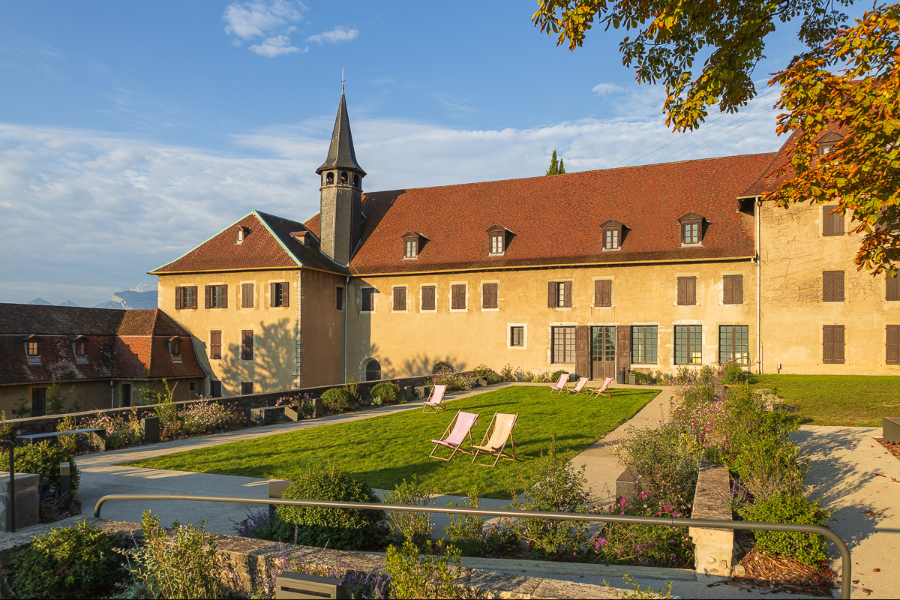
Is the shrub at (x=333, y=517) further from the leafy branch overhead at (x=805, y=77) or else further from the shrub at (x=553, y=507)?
the leafy branch overhead at (x=805, y=77)

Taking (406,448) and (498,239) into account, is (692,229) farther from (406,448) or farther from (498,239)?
(406,448)

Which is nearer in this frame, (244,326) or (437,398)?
(437,398)

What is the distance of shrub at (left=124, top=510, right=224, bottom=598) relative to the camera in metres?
4.07

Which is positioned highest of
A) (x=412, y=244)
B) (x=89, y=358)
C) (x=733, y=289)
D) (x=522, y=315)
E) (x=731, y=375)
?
(x=412, y=244)

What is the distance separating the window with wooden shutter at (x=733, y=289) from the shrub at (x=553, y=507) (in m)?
20.5

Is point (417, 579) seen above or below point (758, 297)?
below

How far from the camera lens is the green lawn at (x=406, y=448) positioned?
923 cm

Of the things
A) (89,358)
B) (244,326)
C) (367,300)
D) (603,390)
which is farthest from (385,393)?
(89,358)

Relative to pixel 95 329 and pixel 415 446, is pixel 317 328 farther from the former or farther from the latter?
pixel 415 446

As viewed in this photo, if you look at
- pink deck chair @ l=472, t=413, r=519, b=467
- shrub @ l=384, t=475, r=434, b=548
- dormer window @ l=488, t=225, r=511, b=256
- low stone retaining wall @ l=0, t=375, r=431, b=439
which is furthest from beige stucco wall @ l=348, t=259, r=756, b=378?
shrub @ l=384, t=475, r=434, b=548

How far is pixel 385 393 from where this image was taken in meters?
20.0

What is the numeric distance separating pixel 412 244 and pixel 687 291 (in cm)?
1375

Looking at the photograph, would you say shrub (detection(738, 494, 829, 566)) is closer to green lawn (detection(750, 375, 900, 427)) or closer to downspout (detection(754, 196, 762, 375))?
green lawn (detection(750, 375, 900, 427))

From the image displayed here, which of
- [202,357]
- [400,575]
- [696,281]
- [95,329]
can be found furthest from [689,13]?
[95,329]
